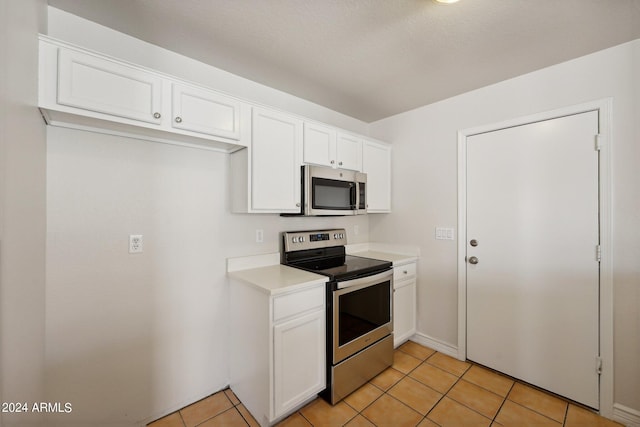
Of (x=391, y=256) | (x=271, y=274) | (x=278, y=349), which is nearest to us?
(x=278, y=349)

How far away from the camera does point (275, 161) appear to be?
2.00 metres

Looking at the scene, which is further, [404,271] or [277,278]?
[404,271]

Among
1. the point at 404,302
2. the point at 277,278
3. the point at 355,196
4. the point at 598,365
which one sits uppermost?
the point at 355,196

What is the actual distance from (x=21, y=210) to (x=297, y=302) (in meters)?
1.36

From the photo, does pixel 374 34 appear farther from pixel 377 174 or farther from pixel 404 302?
pixel 404 302

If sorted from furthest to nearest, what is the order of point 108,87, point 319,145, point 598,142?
point 319,145 < point 598,142 < point 108,87

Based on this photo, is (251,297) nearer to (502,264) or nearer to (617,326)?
(502,264)

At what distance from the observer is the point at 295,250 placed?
237cm

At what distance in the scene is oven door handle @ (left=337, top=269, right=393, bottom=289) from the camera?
1.92 meters

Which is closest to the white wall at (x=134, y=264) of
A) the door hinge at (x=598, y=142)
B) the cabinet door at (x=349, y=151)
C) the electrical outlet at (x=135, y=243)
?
the electrical outlet at (x=135, y=243)

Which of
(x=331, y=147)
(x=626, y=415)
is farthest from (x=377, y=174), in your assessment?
(x=626, y=415)

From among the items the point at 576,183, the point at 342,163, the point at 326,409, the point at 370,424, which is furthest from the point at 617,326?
the point at 342,163

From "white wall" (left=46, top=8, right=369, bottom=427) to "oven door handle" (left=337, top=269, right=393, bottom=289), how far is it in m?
0.81

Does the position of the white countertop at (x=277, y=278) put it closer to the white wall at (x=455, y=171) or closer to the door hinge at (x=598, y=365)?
the white wall at (x=455, y=171)
